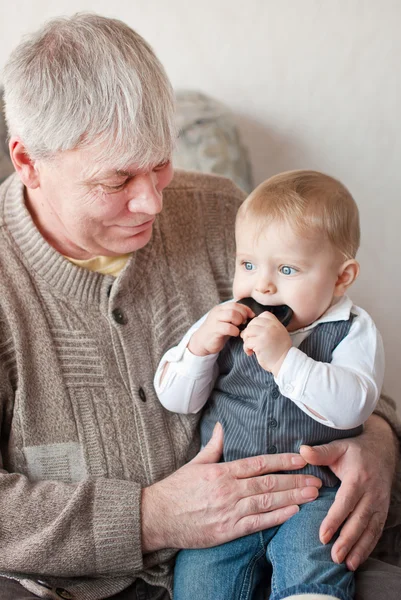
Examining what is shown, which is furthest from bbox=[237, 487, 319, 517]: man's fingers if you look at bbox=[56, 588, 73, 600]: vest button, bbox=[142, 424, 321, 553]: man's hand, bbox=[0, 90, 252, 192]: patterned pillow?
bbox=[0, 90, 252, 192]: patterned pillow

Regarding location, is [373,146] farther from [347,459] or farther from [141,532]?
[141,532]

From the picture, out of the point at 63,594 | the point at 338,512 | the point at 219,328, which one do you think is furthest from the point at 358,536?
the point at 63,594

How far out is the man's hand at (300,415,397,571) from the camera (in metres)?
1.38

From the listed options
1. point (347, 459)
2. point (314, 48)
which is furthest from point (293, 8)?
point (347, 459)

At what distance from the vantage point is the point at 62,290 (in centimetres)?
158

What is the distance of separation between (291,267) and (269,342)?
0.55 ft

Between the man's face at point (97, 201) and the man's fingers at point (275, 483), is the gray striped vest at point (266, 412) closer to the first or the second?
the man's fingers at point (275, 483)

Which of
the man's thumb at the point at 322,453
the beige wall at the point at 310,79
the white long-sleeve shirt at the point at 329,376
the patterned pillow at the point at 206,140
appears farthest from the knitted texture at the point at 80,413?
the beige wall at the point at 310,79

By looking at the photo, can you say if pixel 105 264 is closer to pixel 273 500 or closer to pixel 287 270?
pixel 287 270

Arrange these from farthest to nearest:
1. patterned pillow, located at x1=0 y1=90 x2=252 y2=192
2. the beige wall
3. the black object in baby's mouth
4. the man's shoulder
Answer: the beige wall
patterned pillow, located at x1=0 y1=90 x2=252 y2=192
the man's shoulder
the black object in baby's mouth

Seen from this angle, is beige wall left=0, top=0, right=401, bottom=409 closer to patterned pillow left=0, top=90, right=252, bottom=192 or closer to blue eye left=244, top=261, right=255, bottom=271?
patterned pillow left=0, top=90, right=252, bottom=192

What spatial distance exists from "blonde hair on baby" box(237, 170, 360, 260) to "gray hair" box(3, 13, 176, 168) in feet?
0.81

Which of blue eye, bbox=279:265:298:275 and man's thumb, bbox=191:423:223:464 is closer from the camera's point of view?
blue eye, bbox=279:265:298:275

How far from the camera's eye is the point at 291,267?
1400 mm
